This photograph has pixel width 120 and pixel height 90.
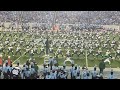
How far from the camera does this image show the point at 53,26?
627 inches

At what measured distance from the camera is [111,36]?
16000mm

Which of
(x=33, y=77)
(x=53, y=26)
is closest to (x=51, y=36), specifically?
(x=53, y=26)

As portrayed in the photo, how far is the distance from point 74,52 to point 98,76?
45.7 inches

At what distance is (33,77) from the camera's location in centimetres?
1553

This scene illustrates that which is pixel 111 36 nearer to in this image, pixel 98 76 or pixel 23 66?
pixel 98 76
